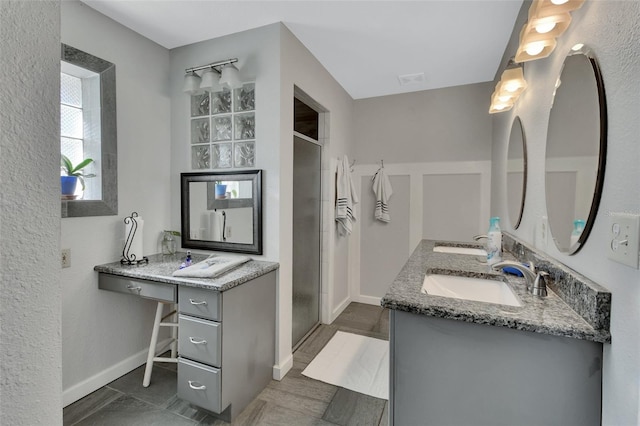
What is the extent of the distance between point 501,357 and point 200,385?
4.82ft

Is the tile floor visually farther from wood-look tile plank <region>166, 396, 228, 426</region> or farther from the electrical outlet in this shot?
the electrical outlet

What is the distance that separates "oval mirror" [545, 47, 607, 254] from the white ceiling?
1048 millimetres

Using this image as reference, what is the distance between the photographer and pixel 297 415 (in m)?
1.72

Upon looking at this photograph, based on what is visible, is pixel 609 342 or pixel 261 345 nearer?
pixel 609 342

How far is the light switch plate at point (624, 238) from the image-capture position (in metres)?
0.68

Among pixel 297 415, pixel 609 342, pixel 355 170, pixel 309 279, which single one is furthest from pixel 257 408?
pixel 355 170

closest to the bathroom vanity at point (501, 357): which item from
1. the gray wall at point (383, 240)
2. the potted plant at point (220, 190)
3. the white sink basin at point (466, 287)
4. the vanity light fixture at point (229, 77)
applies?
the white sink basin at point (466, 287)

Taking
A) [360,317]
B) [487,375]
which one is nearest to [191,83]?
[487,375]

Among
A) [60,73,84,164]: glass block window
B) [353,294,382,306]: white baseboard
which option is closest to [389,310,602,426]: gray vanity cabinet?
[60,73,84,164]: glass block window

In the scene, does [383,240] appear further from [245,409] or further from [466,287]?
[245,409]

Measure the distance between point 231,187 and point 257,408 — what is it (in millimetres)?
1423

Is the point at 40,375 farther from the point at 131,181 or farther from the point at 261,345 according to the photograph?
the point at 131,181

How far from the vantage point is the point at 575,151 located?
1065 mm

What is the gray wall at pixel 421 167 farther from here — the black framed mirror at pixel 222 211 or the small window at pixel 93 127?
the small window at pixel 93 127
